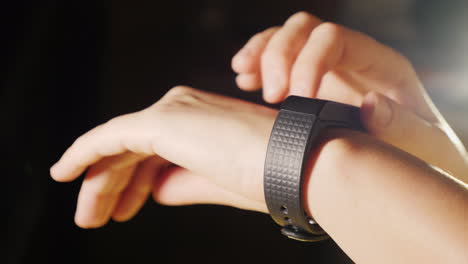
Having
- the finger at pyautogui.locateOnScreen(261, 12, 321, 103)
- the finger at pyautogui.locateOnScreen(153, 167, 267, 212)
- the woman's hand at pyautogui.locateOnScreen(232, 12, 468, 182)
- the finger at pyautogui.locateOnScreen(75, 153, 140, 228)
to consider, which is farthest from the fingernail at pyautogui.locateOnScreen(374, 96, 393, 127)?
the finger at pyautogui.locateOnScreen(75, 153, 140, 228)

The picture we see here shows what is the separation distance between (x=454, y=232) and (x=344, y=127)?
0.19 m

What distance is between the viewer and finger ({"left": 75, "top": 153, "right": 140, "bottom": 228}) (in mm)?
734

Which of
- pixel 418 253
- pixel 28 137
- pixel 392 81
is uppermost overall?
pixel 392 81

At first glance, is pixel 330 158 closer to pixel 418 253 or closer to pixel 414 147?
pixel 418 253

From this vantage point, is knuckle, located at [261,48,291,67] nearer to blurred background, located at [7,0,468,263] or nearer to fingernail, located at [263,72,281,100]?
fingernail, located at [263,72,281,100]

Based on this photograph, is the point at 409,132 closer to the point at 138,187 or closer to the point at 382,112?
the point at 382,112

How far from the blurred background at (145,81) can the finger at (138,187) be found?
164mm

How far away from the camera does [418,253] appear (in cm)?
42

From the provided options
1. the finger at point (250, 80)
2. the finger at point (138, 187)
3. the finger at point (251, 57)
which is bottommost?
the finger at point (138, 187)

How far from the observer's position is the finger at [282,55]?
2.08 feet

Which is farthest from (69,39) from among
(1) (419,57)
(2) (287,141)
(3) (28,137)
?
(1) (419,57)

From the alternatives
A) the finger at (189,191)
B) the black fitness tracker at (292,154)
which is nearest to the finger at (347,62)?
the black fitness tracker at (292,154)

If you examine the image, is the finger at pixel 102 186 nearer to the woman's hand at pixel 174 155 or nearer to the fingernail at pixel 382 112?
the woman's hand at pixel 174 155

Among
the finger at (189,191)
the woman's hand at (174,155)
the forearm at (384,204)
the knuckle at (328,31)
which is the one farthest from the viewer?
the finger at (189,191)
